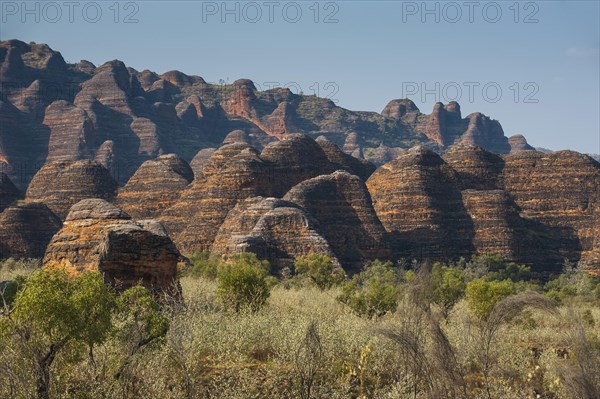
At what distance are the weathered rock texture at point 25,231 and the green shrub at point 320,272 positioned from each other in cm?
2034

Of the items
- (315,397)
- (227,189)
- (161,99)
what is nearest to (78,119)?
(161,99)

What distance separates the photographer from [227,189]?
56.3m

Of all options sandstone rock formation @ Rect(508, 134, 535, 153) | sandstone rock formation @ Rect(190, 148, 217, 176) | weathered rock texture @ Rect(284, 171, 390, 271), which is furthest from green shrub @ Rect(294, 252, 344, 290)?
sandstone rock formation @ Rect(508, 134, 535, 153)

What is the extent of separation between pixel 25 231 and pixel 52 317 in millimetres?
43062

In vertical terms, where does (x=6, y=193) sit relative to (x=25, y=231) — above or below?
above

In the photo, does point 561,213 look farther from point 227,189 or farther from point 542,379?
point 542,379

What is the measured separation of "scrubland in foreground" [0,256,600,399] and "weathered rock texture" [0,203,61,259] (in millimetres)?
32516

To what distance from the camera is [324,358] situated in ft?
50.8

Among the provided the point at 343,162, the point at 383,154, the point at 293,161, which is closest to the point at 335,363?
the point at 293,161

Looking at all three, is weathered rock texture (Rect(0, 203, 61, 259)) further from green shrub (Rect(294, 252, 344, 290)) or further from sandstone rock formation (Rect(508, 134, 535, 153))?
sandstone rock formation (Rect(508, 134, 535, 153))

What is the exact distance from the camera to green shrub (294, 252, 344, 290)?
3447cm

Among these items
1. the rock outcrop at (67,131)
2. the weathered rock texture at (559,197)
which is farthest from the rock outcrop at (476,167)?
the rock outcrop at (67,131)

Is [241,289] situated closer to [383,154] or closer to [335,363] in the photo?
[335,363]

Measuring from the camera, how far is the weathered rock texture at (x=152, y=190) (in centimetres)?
6134
